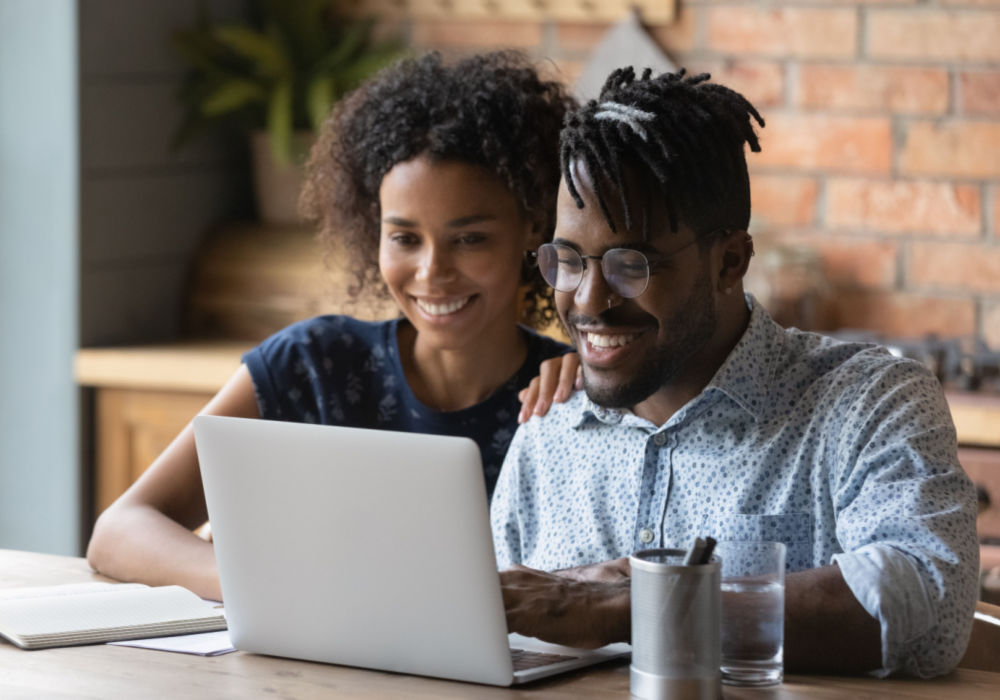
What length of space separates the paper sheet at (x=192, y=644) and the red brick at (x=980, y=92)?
6.72 ft

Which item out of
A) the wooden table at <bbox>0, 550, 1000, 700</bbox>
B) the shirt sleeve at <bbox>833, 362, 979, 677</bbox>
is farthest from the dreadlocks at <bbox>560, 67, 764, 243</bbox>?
the wooden table at <bbox>0, 550, 1000, 700</bbox>

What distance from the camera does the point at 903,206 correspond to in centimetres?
305

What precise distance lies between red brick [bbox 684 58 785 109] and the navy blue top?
1150 millimetres

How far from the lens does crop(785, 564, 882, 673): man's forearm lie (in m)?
1.37

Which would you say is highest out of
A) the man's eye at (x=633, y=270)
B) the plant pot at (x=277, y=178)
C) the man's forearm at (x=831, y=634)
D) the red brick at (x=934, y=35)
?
the red brick at (x=934, y=35)

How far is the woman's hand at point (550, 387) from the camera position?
1.89 m

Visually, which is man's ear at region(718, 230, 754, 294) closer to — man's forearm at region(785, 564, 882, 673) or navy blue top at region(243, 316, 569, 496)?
man's forearm at region(785, 564, 882, 673)

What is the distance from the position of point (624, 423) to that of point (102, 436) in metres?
1.89

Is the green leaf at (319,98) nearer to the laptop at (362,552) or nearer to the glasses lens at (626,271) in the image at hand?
the glasses lens at (626,271)

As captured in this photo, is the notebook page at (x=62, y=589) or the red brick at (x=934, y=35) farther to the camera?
the red brick at (x=934, y=35)

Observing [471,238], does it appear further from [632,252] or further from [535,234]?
[632,252]

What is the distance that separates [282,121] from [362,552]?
214 centimetres

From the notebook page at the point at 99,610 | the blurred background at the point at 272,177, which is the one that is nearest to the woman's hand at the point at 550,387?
the notebook page at the point at 99,610

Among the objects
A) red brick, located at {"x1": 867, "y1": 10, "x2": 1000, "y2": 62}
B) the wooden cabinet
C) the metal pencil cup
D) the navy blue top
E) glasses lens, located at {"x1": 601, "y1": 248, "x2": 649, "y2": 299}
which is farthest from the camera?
the wooden cabinet
